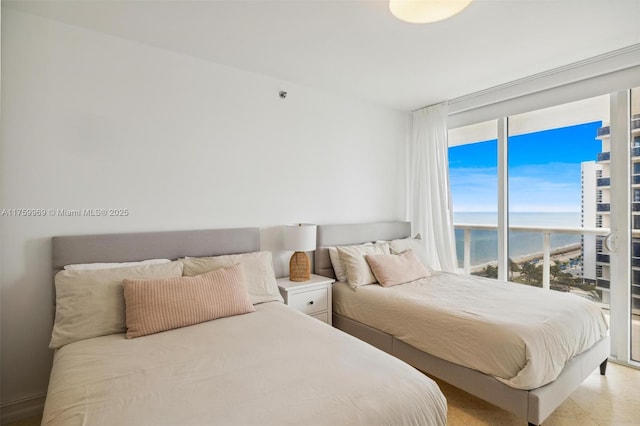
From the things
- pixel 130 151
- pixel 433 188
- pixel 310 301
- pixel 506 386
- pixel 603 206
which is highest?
pixel 130 151

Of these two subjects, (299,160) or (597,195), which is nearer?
(597,195)

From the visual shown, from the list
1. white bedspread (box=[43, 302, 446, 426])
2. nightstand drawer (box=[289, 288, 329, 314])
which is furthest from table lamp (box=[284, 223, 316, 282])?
white bedspread (box=[43, 302, 446, 426])

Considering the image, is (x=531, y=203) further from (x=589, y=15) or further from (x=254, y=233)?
(x=254, y=233)

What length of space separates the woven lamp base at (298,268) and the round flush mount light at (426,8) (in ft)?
6.58

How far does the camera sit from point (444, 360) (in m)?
2.14

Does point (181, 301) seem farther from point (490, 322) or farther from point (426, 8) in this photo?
point (426, 8)

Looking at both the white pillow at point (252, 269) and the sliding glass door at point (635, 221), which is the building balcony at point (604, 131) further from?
the white pillow at point (252, 269)

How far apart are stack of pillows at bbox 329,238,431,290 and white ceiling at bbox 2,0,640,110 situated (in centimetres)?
169

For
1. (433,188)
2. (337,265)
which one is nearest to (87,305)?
(337,265)

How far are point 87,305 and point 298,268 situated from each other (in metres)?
1.57

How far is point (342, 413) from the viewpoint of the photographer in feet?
3.70

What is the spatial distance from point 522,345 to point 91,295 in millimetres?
2455

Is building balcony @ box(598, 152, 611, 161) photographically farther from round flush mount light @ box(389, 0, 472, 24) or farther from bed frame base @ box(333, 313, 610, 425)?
round flush mount light @ box(389, 0, 472, 24)

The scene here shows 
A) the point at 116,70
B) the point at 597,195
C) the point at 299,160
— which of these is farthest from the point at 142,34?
the point at 597,195
